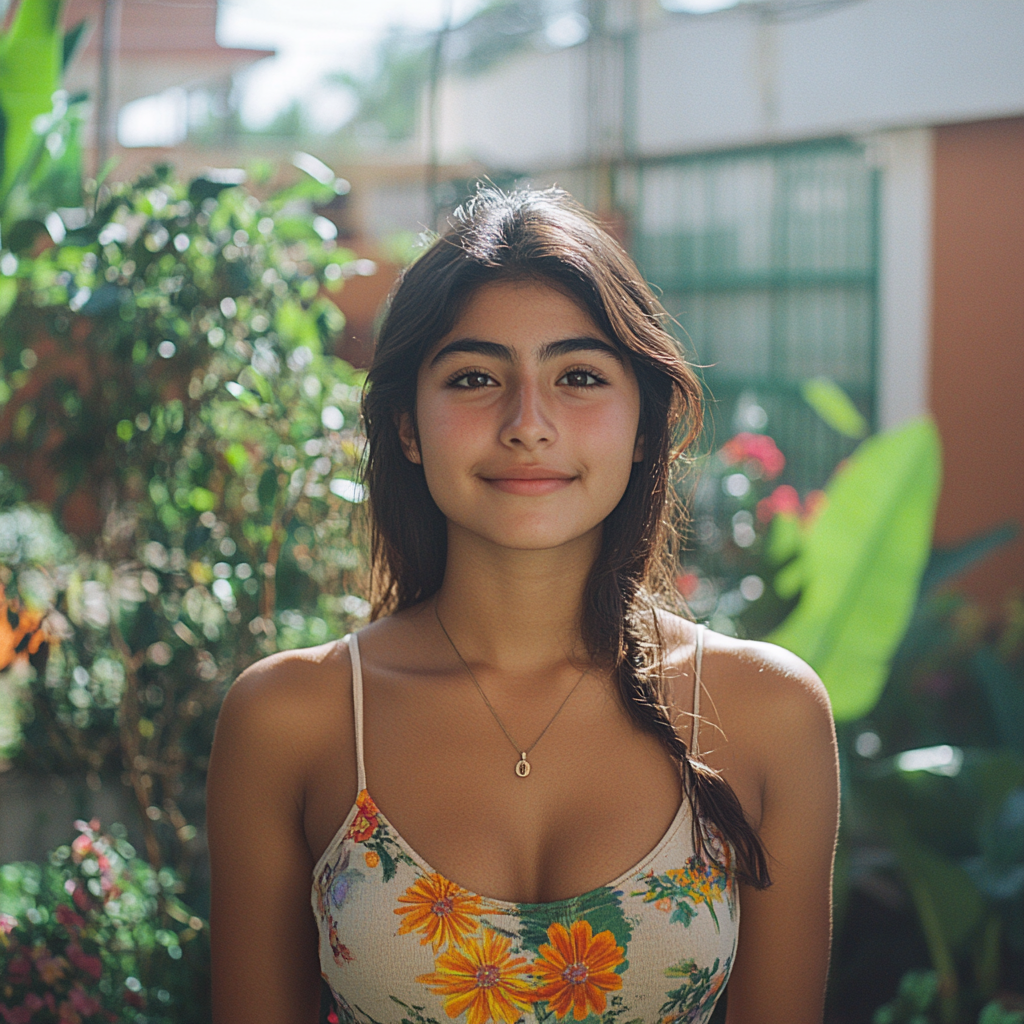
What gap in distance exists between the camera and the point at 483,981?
149 centimetres

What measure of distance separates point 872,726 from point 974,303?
215 cm

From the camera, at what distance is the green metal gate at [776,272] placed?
5.62 m

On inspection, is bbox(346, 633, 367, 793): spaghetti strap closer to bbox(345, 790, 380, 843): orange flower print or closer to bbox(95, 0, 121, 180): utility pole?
bbox(345, 790, 380, 843): orange flower print

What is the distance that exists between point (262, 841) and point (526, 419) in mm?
727

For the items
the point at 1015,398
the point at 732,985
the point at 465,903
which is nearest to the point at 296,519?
the point at 465,903

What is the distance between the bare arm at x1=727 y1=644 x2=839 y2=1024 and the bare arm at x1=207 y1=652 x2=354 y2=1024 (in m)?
0.66

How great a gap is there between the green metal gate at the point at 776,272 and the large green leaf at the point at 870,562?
8.51 feet

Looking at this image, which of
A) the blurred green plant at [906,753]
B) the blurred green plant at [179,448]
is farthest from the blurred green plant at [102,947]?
the blurred green plant at [906,753]

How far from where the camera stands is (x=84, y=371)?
2.69 meters

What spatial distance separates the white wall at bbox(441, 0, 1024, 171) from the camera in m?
4.57

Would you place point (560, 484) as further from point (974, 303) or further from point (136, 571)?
point (974, 303)

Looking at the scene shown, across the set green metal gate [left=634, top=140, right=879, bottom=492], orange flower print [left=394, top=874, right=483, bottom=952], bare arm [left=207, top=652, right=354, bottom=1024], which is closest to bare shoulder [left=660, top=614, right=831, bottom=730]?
orange flower print [left=394, top=874, right=483, bottom=952]

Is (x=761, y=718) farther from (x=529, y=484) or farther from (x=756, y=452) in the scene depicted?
(x=756, y=452)

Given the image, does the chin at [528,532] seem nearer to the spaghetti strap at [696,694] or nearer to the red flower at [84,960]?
the spaghetti strap at [696,694]
